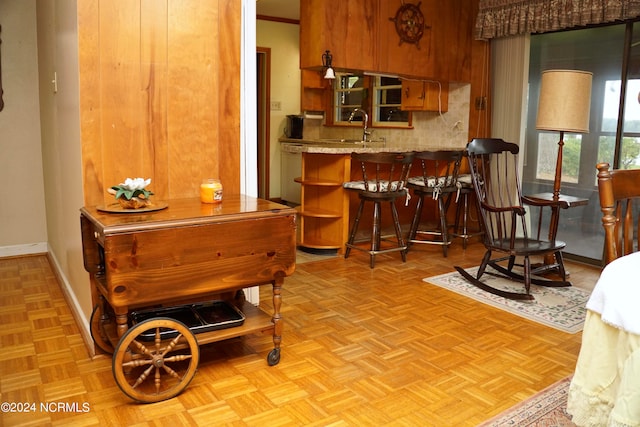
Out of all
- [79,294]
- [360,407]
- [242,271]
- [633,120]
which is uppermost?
[633,120]

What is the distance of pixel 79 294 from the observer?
2883 millimetres

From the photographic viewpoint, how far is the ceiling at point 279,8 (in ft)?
20.2

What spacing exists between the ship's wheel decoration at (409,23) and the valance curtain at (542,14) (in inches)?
22.1

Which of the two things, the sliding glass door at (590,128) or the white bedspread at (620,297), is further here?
the sliding glass door at (590,128)

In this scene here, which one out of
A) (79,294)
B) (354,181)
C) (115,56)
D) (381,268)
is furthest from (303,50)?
(79,294)

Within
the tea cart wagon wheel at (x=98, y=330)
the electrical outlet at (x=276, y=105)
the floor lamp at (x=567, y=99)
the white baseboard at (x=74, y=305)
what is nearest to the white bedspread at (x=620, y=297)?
the tea cart wagon wheel at (x=98, y=330)

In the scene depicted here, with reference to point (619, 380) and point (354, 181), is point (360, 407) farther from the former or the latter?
point (354, 181)

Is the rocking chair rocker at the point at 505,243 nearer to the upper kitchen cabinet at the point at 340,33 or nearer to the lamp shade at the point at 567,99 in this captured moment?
the lamp shade at the point at 567,99

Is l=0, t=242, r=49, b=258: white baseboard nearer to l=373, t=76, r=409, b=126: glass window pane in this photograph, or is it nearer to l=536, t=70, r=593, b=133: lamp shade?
l=373, t=76, r=409, b=126: glass window pane

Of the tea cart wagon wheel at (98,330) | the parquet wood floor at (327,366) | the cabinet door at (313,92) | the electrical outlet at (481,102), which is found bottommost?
the parquet wood floor at (327,366)

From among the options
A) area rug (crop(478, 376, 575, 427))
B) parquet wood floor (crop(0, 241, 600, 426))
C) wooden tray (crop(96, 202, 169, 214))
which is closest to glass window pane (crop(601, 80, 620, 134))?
parquet wood floor (crop(0, 241, 600, 426))

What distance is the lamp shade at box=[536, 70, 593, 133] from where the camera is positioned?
3463mm

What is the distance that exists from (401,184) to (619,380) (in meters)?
3.10

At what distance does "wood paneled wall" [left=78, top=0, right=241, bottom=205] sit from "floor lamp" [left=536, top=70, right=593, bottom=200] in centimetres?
208
